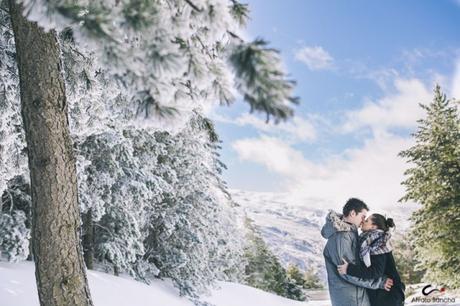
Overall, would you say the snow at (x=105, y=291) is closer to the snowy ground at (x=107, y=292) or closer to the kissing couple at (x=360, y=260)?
the snowy ground at (x=107, y=292)

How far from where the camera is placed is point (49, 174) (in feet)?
13.1

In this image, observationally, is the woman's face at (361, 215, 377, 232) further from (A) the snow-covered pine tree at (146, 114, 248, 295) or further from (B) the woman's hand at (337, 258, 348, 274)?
(A) the snow-covered pine tree at (146, 114, 248, 295)

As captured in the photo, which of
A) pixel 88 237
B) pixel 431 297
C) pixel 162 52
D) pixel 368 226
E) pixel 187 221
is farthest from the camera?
pixel 431 297

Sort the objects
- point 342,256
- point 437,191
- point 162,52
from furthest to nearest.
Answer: point 437,191 < point 342,256 < point 162,52

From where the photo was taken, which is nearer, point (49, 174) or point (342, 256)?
point (49, 174)

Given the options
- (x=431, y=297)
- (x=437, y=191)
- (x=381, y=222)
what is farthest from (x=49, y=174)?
(x=431, y=297)

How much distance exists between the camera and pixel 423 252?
722 inches

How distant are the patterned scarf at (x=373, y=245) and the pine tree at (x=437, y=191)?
14.6m

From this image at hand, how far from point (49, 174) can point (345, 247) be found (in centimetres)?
264

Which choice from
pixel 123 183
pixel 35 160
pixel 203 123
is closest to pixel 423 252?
pixel 123 183

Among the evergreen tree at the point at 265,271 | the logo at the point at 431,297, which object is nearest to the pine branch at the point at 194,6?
the logo at the point at 431,297

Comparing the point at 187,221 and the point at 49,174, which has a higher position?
the point at 49,174

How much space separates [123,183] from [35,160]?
30.5 feet

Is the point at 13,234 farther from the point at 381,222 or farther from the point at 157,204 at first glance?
the point at 381,222
